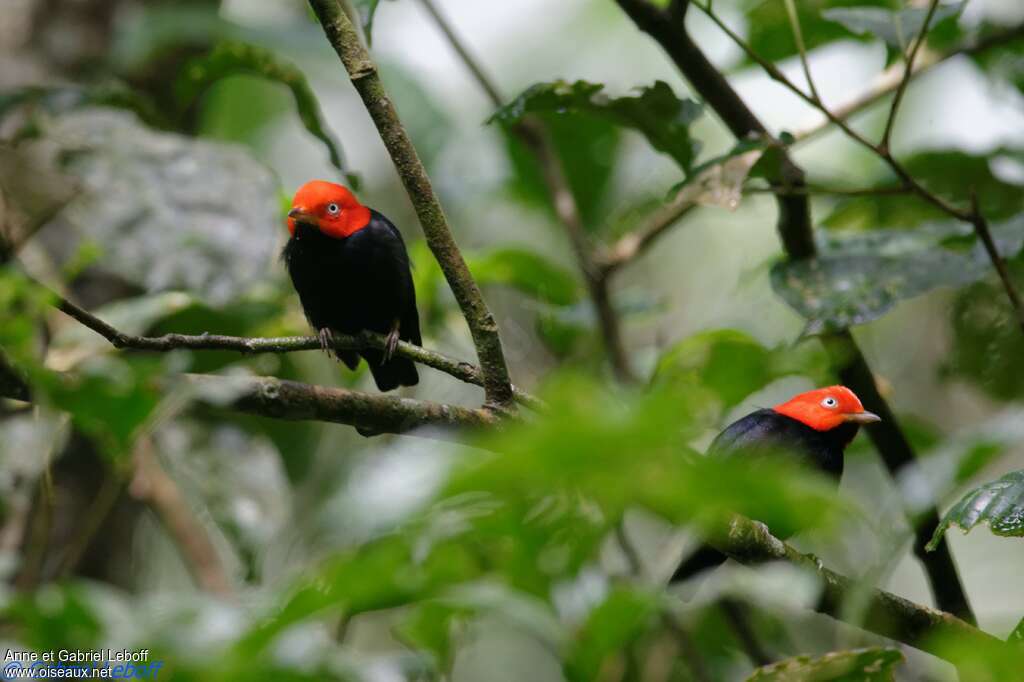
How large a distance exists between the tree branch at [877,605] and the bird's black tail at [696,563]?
55.5 inches

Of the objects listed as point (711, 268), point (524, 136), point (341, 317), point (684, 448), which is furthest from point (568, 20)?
point (684, 448)

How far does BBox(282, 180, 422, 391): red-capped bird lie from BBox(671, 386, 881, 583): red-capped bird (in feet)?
4.24

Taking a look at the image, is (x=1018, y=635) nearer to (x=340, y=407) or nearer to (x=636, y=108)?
(x=340, y=407)

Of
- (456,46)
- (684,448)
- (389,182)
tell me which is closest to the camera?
(684,448)

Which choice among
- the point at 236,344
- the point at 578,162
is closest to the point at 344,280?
the point at 578,162

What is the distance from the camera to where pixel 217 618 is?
157cm

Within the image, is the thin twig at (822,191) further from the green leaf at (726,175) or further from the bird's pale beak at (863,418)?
the bird's pale beak at (863,418)

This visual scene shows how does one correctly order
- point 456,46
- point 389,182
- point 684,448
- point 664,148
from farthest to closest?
point 389,182, point 456,46, point 664,148, point 684,448

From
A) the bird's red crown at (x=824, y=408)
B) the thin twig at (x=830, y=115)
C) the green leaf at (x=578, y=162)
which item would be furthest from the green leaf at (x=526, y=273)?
the thin twig at (x=830, y=115)

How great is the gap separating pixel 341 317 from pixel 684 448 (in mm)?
2701

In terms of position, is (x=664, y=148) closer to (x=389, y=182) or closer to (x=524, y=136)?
(x=524, y=136)

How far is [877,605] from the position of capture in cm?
253

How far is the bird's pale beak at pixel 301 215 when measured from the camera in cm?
399

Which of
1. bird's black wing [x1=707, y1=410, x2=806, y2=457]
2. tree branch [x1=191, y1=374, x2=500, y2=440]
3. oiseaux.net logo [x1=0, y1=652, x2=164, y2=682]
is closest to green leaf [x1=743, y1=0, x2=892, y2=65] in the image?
bird's black wing [x1=707, y1=410, x2=806, y2=457]
